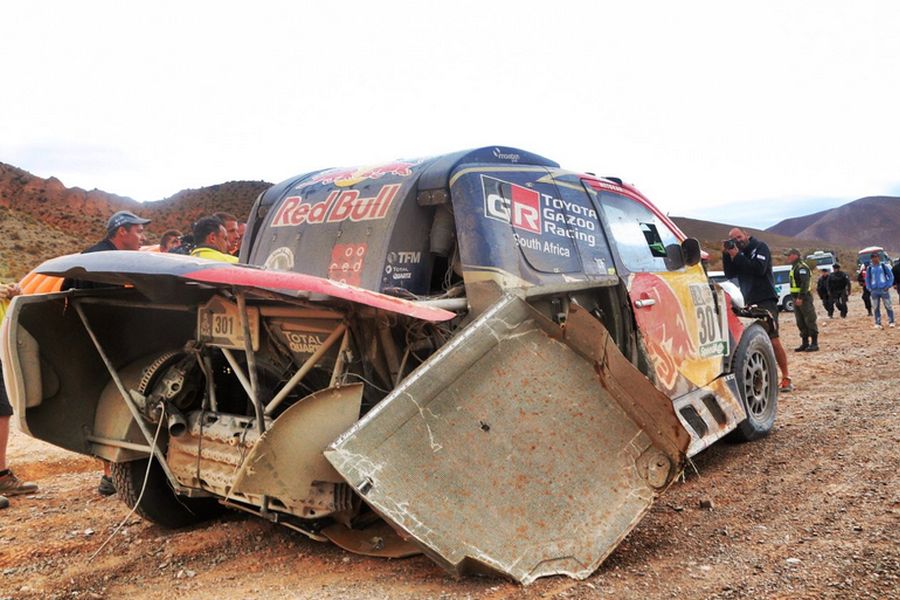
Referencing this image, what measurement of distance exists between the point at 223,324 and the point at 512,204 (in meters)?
1.69

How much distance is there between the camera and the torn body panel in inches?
120

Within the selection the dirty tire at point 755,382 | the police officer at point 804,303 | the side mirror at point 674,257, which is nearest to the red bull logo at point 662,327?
the side mirror at point 674,257

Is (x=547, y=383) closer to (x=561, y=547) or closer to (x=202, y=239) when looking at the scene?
(x=561, y=547)

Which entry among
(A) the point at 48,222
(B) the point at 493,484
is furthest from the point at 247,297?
(A) the point at 48,222

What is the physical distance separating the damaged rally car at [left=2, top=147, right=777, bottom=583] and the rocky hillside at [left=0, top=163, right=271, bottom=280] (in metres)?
34.6

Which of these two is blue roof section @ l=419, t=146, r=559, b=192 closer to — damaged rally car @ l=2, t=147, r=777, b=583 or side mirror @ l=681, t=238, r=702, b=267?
damaged rally car @ l=2, t=147, r=777, b=583

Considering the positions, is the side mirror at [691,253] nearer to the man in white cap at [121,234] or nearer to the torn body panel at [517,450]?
the torn body panel at [517,450]

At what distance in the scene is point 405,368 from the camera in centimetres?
371

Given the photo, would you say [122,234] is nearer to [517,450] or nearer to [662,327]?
[517,450]

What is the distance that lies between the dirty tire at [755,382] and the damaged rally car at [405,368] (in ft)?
1.85

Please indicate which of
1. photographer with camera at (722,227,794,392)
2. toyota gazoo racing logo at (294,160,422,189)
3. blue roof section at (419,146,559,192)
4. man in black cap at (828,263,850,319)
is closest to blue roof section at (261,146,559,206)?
blue roof section at (419,146,559,192)

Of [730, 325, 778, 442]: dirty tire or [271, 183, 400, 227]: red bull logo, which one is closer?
[271, 183, 400, 227]: red bull logo

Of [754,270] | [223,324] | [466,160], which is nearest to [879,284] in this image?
[754,270]

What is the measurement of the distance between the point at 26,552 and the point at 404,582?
2265mm
